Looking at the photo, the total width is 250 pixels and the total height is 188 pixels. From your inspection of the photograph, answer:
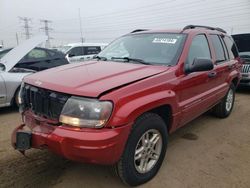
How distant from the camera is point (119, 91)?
2.63 metres

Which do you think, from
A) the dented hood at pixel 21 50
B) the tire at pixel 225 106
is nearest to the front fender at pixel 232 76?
the tire at pixel 225 106

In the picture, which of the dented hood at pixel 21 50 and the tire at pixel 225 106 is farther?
the tire at pixel 225 106

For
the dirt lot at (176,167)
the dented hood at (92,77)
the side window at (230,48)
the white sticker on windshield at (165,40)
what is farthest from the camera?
the side window at (230,48)

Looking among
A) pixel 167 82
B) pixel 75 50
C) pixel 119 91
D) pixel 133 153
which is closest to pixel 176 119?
pixel 167 82

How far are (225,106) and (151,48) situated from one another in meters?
2.52

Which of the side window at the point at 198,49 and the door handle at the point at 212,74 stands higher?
the side window at the point at 198,49

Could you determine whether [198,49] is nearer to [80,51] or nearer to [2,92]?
[2,92]

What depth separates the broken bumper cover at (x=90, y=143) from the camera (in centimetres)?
246

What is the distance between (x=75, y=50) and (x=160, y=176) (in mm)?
11659

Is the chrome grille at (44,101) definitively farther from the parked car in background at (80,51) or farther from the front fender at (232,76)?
the parked car in background at (80,51)

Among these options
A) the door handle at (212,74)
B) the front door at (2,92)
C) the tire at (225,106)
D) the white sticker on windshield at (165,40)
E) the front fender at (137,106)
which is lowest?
→ the tire at (225,106)

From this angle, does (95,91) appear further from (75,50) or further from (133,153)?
(75,50)

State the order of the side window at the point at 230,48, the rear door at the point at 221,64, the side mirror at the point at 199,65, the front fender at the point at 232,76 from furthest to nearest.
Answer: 1. the side window at the point at 230,48
2. the front fender at the point at 232,76
3. the rear door at the point at 221,64
4. the side mirror at the point at 199,65

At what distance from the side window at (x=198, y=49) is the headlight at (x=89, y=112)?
1750 millimetres
